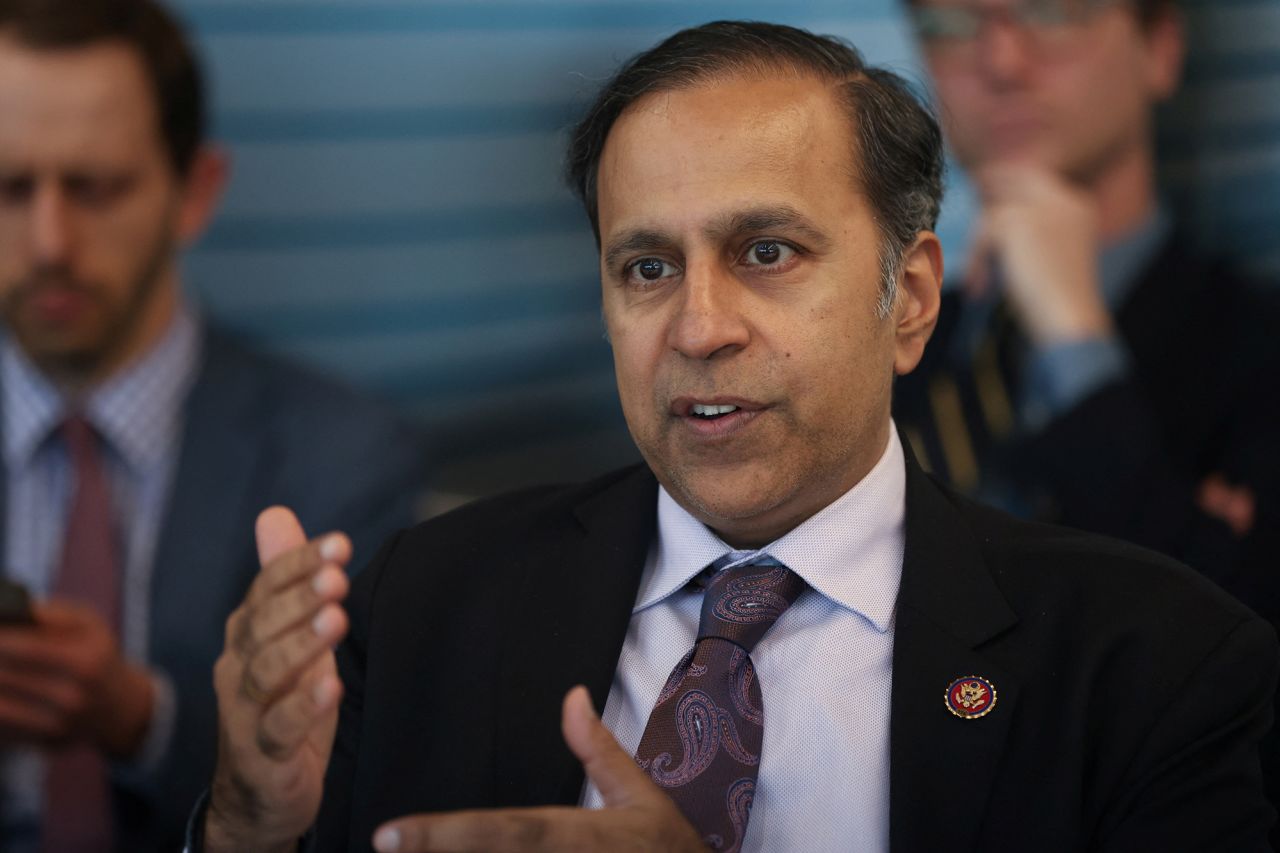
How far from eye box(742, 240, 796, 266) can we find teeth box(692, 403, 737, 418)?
0.16m

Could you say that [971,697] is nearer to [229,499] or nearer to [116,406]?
[229,499]

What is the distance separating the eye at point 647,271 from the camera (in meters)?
1.60

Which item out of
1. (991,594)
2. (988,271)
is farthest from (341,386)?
(991,594)

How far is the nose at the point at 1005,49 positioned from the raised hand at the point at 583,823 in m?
1.76

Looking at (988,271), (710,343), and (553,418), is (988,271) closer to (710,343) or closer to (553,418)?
(553,418)

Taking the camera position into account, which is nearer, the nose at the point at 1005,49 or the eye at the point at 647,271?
the eye at the point at 647,271

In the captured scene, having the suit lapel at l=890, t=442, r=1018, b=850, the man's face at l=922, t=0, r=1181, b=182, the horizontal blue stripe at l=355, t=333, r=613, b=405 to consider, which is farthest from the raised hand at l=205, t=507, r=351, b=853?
the man's face at l=922, t=0, r=1181, b=182

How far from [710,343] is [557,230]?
4.90 feet

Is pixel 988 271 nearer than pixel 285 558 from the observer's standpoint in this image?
No

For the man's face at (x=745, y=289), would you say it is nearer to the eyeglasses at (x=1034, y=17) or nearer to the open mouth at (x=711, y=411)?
the open mouth at (x=711, y=411)

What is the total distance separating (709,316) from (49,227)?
5.06ft

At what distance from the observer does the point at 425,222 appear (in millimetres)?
2963

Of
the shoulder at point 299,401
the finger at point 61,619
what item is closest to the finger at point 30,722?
the finger at point 61,619

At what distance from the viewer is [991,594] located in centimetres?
156
